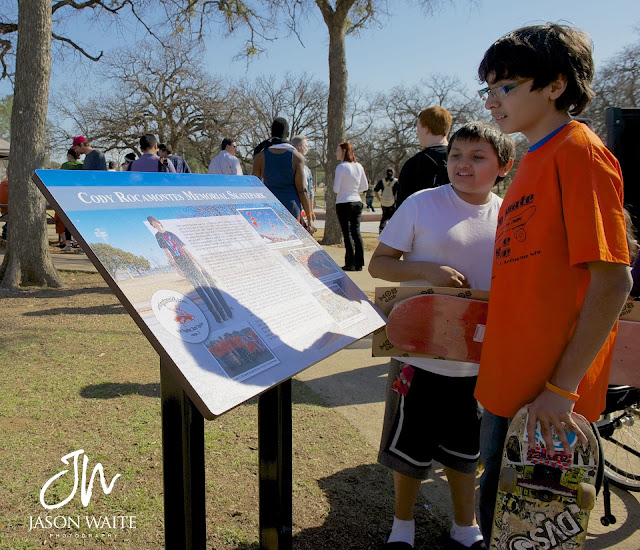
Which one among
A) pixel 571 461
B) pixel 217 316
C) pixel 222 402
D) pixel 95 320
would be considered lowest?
pixel 95 320

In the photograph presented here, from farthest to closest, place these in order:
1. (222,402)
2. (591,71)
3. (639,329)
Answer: (639,329), (591,71), (222,402)

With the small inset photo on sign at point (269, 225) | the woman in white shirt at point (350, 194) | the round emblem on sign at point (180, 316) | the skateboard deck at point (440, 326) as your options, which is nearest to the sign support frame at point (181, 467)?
the round emblem on sign at point (180, 316)

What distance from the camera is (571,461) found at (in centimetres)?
149

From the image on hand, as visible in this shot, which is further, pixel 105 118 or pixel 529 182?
pixel 105 118

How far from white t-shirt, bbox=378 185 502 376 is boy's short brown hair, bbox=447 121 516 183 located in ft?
0.66

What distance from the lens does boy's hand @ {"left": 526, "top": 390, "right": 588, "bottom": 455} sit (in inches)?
57.4

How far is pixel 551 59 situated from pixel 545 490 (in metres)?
1.18

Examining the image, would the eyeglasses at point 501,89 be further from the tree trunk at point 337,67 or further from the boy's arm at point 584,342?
the tree trunk at point 337,67

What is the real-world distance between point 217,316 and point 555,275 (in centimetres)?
91

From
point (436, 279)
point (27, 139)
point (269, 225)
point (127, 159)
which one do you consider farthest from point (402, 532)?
point (127, 159)

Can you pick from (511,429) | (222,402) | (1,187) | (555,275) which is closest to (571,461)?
(511,429)

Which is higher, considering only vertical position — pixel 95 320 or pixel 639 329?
pixel 639 329

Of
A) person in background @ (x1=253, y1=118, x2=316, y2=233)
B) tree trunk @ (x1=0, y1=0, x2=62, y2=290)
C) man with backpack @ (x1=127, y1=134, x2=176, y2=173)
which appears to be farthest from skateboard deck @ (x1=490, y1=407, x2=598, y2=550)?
tree trunk @ (x1=0, y1=0, x2=62, y2=290)

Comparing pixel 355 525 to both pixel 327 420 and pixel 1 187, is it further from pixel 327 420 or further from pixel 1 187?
pixel 1 187
